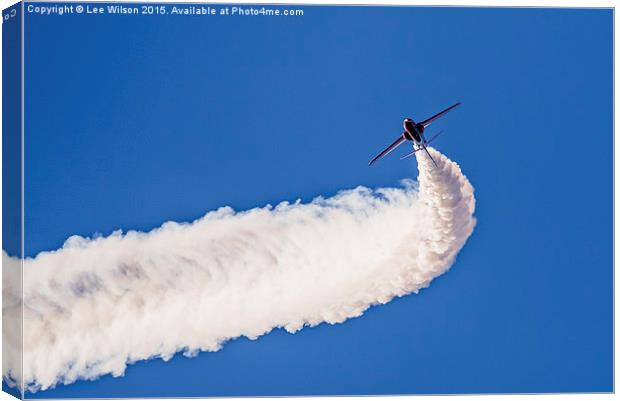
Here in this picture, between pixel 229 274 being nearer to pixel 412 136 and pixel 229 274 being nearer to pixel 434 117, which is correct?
pixel 412 136

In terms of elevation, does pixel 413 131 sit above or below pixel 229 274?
above

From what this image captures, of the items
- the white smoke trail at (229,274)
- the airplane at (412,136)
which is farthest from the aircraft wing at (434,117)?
the white smoke trail at (229,274)

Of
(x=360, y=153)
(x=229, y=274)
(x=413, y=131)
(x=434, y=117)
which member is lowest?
(x=229, y=274)

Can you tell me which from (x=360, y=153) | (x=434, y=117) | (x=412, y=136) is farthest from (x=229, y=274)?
(x=434, y=117)

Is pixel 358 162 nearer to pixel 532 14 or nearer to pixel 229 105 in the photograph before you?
pixel 229 105

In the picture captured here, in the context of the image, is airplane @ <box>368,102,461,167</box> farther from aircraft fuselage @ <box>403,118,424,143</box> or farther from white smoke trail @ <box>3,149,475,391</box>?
white smoke trail @ <box>3,149,475,391</box>
